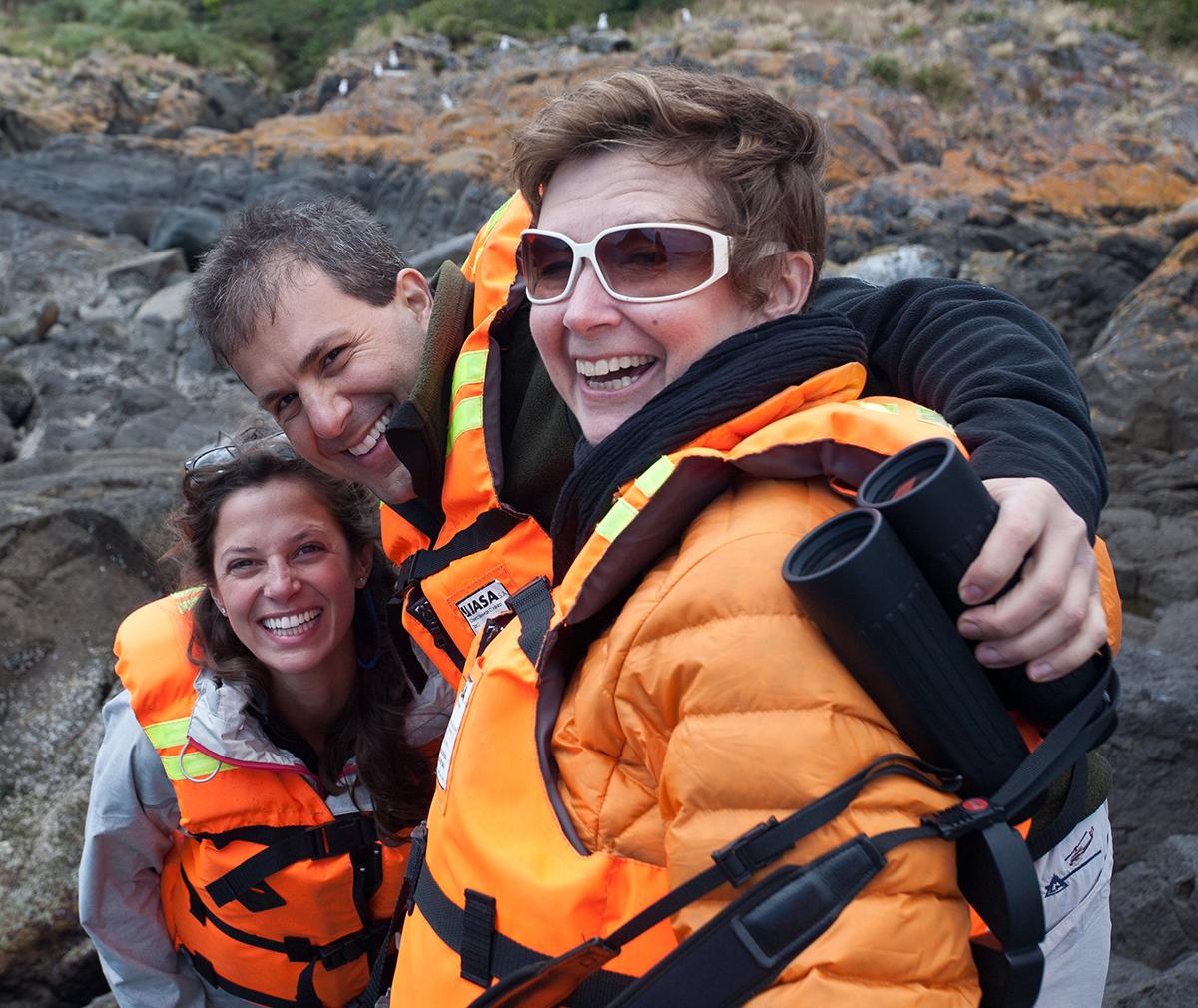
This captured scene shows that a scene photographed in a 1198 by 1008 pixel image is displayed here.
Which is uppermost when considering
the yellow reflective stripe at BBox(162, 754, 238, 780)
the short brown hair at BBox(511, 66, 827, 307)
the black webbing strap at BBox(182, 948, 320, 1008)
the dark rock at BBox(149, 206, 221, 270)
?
the short brown hair at BBox(511, 66, 827, 307)

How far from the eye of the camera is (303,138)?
67.7 feet

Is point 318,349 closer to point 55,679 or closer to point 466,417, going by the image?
point 466,417

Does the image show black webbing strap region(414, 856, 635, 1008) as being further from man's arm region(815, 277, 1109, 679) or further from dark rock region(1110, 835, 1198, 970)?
dark rock region(1110, 835, 1198, 970)

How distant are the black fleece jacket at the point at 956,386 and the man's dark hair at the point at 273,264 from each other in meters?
0.44

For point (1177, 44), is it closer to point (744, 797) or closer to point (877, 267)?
point (877, 267)

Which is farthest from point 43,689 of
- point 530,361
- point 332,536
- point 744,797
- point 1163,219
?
point 1163,219

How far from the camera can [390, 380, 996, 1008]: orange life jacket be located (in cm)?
149

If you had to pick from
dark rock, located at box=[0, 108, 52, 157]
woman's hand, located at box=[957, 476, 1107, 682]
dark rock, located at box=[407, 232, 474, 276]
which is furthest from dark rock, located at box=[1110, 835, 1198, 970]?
dark rock, located at box=[0, 108, 52, 157]

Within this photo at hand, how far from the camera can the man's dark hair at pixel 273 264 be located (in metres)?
2.67

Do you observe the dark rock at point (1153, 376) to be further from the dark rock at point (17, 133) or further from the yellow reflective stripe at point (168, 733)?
the dark rock at point (17, 133)

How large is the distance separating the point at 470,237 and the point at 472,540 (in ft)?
36.6

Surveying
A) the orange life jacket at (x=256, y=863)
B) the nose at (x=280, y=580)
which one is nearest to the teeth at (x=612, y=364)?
the nose at (x=280, y=580)

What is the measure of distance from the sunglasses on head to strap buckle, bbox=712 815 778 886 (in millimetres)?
2115

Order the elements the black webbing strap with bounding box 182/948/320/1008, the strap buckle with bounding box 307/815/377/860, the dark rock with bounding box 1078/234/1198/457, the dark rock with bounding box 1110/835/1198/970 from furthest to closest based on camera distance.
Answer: the dark rock with bounding box 1078/234/1198/457 → the dark rock with bounding box 1110/835/1198/970 → the black webbing strap with bounding box 182/948/320/1008 → the strap buckle with bounding box 307/815/377/860
